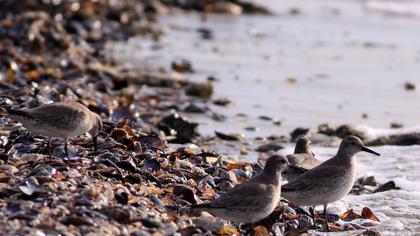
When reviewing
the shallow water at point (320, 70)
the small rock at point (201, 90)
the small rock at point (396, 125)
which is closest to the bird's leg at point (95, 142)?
the shallow water at point (320, 70)

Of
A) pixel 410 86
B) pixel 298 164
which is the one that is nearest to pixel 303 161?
pixel 298 164

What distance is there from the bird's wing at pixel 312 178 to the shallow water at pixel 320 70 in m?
0.78

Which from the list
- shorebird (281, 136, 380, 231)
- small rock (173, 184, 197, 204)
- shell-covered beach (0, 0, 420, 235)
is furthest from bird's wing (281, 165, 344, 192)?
small rock (173, 184, 197, 204)

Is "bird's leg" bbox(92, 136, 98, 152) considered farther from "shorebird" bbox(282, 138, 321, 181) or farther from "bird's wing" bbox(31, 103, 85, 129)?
"shorebird" bbox(282, 138, 321, 181)

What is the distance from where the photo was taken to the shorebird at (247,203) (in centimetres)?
695

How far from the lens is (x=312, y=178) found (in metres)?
7.81

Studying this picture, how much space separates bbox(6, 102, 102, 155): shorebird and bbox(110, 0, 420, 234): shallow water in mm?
2608

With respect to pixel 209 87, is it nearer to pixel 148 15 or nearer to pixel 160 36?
pixel 160 36

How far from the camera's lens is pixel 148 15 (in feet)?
83.0

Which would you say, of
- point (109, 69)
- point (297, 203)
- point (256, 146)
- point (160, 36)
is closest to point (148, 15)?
point (160, 36)

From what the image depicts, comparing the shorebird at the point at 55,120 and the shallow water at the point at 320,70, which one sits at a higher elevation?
the shorebird at the point at 55,120

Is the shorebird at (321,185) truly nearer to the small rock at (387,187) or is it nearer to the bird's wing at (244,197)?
the bird's wing at (244,197)

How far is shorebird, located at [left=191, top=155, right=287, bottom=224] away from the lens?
6.95 metres

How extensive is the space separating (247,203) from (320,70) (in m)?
11.7
